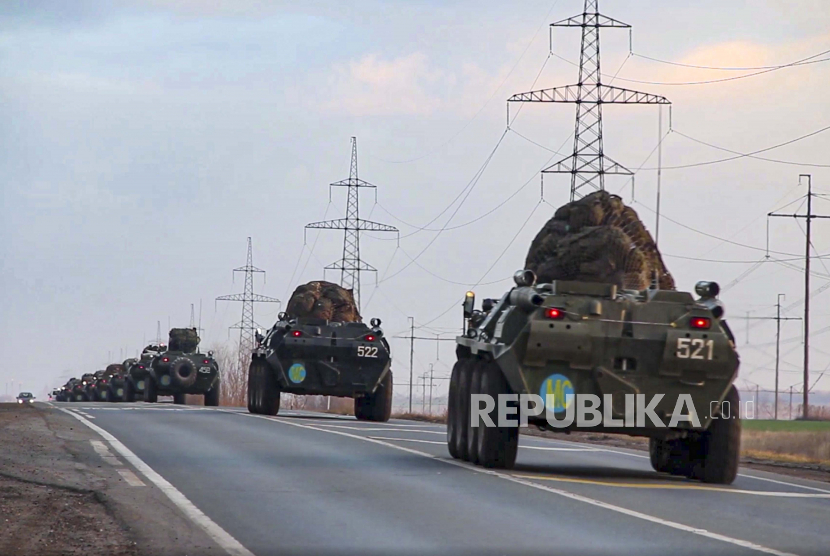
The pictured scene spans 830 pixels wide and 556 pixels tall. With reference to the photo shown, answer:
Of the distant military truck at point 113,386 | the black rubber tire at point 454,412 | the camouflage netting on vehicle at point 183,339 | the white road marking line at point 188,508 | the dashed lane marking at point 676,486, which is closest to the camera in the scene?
the white road marking line at point 188,508

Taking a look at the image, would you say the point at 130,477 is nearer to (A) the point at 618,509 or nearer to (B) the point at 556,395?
(B) the point at 556,395

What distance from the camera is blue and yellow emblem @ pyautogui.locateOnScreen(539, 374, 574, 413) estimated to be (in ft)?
49.9

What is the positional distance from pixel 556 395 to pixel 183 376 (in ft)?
115

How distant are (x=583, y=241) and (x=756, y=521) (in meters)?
7.77

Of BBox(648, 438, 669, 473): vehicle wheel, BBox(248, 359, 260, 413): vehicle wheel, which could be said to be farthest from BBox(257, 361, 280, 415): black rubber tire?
BBox(648, 438, 669, 473): vehicle wheel

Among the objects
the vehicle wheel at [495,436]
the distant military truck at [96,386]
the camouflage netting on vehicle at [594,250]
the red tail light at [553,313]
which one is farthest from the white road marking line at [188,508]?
the distant military truck at [96,386]

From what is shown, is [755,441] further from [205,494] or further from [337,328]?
[205,494]

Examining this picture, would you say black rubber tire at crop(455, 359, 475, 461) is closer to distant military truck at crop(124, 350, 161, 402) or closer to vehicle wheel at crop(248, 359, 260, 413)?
vehicle wheel at crop(248, 359, 260, 413)

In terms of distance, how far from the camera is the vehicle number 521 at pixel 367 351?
31023mm

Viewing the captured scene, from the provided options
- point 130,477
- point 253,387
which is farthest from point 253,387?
point 130,477

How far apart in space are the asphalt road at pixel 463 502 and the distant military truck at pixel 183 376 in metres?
28.8

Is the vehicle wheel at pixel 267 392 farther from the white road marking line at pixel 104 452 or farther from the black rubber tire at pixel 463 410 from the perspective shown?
the black rubber tire at pixel 463 410

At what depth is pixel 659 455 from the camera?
17297 mm

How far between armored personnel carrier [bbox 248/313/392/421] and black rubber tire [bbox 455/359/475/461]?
44.0ft
